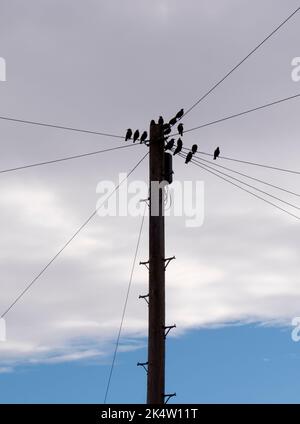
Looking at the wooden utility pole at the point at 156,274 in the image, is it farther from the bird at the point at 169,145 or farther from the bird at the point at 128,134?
the bird at the point at 128,134

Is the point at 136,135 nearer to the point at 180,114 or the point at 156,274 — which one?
the point at 180,114

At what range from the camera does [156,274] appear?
2409cm

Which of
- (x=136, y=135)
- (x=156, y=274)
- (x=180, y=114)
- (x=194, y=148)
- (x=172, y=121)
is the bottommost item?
(x=156, y=274)

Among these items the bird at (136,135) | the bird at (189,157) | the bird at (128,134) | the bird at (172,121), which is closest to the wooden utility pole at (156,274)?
the bird at (172,121)

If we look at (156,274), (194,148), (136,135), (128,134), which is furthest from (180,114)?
(156,274)

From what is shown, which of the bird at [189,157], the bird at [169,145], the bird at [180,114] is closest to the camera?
the bird at [169,145]

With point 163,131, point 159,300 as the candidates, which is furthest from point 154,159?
point 159,300

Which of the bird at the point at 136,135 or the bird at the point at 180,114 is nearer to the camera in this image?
the bird at the point at 180,114

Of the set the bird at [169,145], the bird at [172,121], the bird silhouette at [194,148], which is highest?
the bird at [172,121]

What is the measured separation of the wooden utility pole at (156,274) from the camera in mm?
23547

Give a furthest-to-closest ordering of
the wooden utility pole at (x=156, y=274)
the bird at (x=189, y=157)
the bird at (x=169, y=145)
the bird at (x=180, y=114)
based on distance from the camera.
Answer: the bird at (x=189, y=157)
the bird at (x=180, y=114)
the bird at (x=169, y=145)
the wooden utility pole at (x=156, y=274)

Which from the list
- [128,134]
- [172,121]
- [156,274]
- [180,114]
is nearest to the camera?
[156,274]

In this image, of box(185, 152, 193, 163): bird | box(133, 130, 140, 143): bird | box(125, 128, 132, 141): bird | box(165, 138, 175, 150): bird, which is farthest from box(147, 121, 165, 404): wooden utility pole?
box(125, 128, 132, 141): bird

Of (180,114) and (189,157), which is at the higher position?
(180,114)
